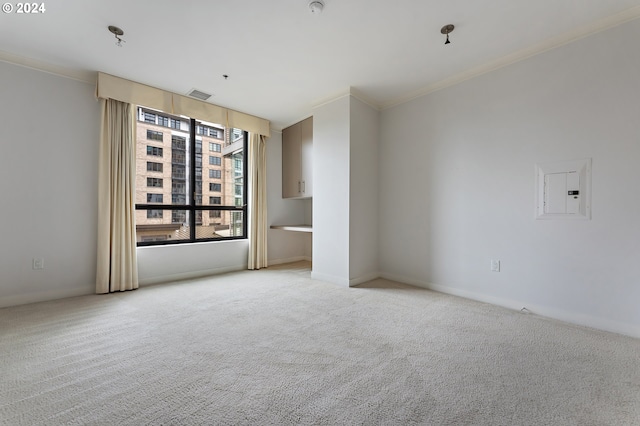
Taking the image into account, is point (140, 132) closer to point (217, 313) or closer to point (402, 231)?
point (217, 313)

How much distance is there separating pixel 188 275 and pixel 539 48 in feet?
16.4

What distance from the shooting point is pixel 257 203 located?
450cm

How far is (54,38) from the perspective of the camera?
2.42m

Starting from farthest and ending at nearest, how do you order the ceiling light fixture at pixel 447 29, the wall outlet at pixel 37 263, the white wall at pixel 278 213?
1. the white wall at pixel 278 213
2. the wall outlet at pixel 37 263
3. the ceiling light fixture at pixel 447 29

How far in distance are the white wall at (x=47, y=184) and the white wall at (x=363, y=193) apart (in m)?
3.21

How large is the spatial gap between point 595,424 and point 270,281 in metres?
3.19

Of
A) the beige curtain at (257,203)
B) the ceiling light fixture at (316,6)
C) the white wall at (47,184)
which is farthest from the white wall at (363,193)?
the white wall at (47,184)

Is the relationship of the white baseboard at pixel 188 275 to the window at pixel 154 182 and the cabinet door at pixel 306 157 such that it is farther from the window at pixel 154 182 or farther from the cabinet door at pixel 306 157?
the cabinet door at pixel 306 157

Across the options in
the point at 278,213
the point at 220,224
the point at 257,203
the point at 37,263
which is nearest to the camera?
the point at 37,263

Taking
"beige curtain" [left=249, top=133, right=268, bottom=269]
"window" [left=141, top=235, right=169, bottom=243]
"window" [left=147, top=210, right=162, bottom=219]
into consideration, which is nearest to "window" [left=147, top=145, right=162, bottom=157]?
"window" [left=147, top=210, right=162, bottom=219]

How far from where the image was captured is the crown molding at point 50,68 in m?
2.66

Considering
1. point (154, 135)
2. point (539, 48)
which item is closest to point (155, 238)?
point (154, 135)

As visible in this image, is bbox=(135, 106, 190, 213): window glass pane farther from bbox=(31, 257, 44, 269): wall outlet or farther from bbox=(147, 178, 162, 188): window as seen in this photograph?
bbox=(31, 257, 44, 269): wall outlet

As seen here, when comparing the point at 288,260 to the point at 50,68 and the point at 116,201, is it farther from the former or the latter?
the point at 50,68
